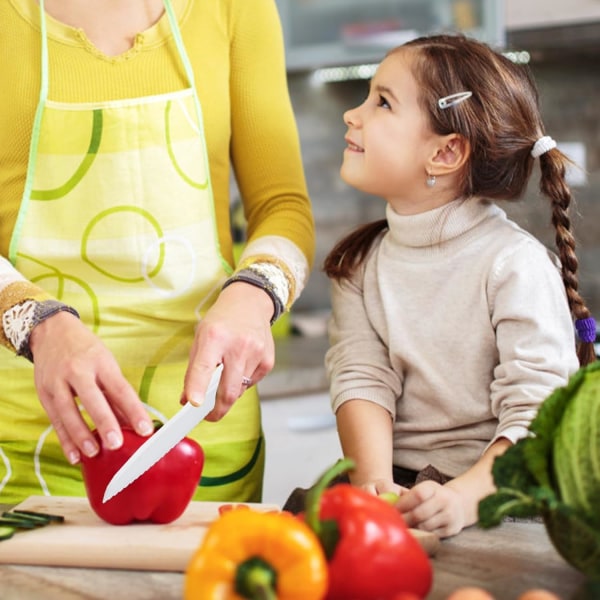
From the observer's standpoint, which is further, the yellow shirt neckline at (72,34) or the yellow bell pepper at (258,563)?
the yellow shirt neckline at (72,34)

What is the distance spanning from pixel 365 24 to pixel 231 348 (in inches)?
76.6

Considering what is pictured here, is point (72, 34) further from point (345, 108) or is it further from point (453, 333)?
point (345, 108)

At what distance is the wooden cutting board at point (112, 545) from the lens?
0.92m

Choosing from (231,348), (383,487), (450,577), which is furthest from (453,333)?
(450,577)

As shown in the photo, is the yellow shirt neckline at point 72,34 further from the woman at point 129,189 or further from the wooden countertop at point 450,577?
the wooden countertop at point 450,577

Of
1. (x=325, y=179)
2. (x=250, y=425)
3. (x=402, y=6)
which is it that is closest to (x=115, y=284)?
(x=250, y=425)

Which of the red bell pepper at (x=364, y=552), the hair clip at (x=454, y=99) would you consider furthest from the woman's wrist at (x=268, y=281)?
the red bell pepper at (x=364, y=552)

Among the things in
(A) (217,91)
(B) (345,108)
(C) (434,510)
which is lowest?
(B) (345,108)

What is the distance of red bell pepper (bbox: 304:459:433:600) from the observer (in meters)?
0.75

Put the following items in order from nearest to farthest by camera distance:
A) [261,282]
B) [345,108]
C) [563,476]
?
[563,476] → [261,282] → [345,108]

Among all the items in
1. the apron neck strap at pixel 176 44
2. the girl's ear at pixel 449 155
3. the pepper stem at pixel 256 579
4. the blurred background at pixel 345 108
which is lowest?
the blurred background at pixel 345 108

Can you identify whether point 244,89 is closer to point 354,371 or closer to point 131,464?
point 354,371

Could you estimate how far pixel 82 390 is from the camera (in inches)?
38.5

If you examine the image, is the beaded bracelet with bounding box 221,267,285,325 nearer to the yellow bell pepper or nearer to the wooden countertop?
the wooden countertop
